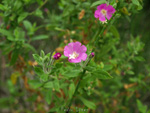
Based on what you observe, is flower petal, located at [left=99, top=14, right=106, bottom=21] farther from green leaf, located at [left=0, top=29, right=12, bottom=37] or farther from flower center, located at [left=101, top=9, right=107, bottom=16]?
green leaf, located at [left=0, top=29, right=12, bottom=37]

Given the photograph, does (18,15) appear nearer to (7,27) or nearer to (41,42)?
(7,27)

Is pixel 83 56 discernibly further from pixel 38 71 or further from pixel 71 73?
pixel 38 71

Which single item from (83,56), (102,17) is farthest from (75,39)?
(83,56)

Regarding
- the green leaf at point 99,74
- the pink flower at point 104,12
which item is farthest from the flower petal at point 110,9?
the green leaf at point 99,74

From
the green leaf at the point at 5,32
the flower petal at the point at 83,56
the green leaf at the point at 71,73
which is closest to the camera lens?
the flower petal at the point at 83,56

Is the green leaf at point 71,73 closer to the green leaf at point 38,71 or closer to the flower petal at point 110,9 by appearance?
the green leaf at point 38,71

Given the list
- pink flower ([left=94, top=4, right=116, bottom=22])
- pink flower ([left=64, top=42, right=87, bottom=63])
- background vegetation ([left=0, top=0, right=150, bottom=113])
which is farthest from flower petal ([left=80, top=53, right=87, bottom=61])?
pink flower ([left=94, top=4, right=116, bottom=22])

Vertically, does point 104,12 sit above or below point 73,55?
above

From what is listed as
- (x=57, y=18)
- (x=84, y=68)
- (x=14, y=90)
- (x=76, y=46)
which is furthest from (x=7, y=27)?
(x=14, y=90)
